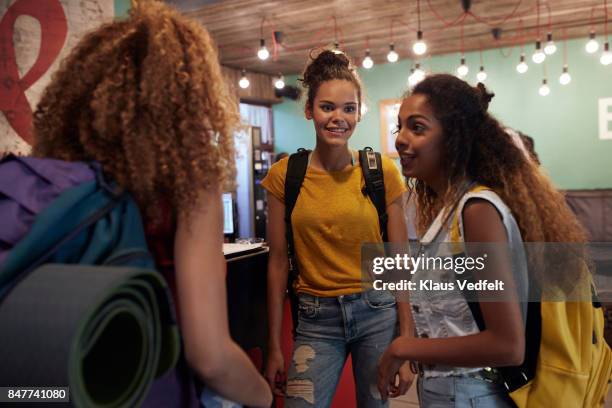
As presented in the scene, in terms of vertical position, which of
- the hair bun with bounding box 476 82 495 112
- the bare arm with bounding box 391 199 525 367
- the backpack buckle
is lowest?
the bare arm with bounding box 391 199 525 367

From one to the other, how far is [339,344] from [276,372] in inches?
9.6

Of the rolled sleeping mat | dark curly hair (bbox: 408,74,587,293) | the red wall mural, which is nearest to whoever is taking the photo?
the rolled sleeping mat

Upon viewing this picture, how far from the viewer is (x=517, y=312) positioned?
1.13 meters

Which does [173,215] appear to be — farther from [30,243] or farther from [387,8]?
[387,8]

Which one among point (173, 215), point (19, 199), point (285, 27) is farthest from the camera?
point (285, 27)

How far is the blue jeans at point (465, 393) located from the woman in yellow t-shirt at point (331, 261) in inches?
17.5

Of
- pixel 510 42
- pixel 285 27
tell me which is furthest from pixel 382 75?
pixel 285 27

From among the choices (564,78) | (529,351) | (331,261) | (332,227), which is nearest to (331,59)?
(332,227)

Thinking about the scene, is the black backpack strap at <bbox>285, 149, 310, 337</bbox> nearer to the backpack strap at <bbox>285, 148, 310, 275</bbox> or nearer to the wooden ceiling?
the backpack strap at <bbox>285, 148, 310, 275</bbox>

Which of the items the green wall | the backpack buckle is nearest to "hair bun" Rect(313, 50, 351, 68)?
the backpack buckle

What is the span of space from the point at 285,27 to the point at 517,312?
551 centimetres

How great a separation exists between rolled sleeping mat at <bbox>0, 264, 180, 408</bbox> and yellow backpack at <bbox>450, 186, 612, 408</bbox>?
746 millimetres

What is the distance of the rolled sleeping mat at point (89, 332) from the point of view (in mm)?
608

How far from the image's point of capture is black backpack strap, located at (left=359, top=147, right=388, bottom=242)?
6.17 ft
